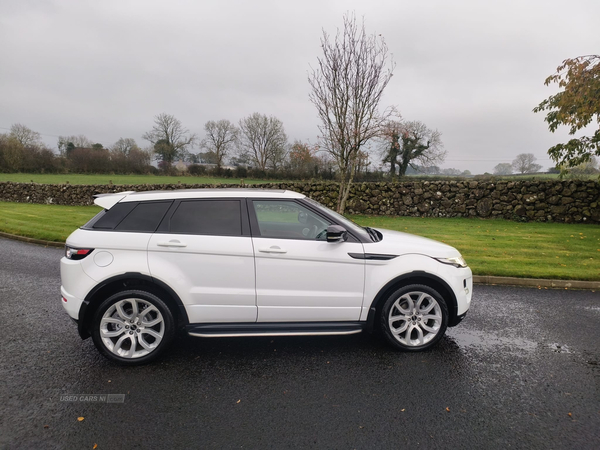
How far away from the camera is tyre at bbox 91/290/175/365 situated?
347cm

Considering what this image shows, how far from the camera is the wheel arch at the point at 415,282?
372 centimetres

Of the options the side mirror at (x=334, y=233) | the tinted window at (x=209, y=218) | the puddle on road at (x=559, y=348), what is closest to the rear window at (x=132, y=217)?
the tinted window at (x=209, y=218)

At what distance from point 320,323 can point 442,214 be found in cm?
1553

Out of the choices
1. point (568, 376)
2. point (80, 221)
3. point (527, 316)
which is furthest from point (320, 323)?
point (80, 221)

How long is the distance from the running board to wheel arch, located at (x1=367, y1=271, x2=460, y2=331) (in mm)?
184

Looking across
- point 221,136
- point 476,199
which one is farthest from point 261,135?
point 476,199

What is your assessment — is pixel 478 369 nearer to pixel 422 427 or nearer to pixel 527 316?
pixel 422 427

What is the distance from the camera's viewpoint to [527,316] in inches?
199

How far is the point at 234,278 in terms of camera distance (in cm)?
356

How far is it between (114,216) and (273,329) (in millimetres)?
2082

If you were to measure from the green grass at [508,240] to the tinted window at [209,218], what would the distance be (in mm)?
5464

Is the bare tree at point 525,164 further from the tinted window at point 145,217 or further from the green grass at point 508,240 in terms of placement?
the tinted window at point 145,217

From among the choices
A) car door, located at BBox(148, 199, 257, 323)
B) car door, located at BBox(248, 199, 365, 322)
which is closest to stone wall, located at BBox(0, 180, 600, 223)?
car door, located at BBox(248, 199, 365, 322)

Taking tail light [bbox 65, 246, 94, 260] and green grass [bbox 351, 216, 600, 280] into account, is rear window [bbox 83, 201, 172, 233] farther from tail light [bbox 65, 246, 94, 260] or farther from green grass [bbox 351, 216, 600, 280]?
green grass [bbox 351, 216, 600, 280]
